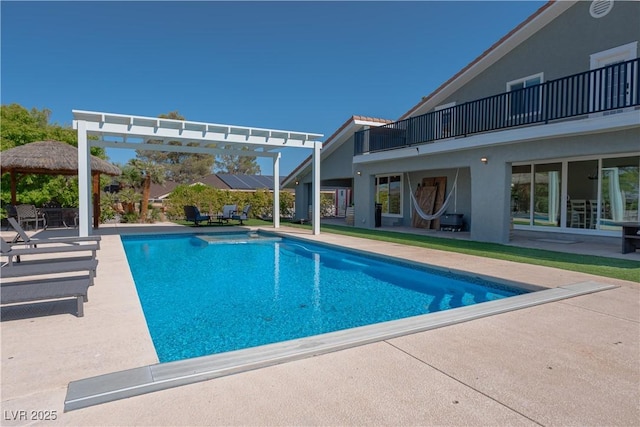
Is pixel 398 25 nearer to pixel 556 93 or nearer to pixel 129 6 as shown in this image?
pixel 556 93

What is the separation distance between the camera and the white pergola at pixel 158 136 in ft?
36.2

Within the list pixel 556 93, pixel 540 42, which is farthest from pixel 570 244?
pixel 540 42

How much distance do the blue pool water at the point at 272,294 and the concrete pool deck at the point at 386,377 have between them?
950 mm

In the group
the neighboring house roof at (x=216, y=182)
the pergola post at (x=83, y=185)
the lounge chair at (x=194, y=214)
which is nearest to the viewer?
the pergola post at (x=83, y=185)

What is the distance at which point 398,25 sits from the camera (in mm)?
17188

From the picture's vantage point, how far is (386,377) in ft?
9.18

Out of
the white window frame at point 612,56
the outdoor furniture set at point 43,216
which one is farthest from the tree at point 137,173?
the white window frame at point 612,56

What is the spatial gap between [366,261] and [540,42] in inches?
399

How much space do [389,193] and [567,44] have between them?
9.61 metres

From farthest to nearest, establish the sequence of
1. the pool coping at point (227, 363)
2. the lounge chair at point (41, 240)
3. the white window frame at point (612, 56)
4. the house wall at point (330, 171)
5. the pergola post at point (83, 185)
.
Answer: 1. the house wall at point (330, 171)
2. the pergola post at point (83, 185)
3. the white window frame at point (612, 56)
4. the lounge chair at point (41, 240)
5. the pool coping at point (227, 363)

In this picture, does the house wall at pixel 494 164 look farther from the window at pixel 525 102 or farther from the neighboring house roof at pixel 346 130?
the neighboring house roof at pixel 346 130

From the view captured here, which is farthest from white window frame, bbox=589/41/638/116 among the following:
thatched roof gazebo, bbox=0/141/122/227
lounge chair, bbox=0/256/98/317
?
thatched roof gazebo, bbox=0/141/122/227

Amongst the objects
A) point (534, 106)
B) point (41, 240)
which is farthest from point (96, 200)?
point (534, 106)

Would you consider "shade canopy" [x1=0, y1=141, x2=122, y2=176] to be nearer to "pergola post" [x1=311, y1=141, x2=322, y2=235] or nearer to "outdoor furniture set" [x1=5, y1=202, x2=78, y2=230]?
"outdoor furniture set" [x1=5, y1=202, x2=78, y2=230]
